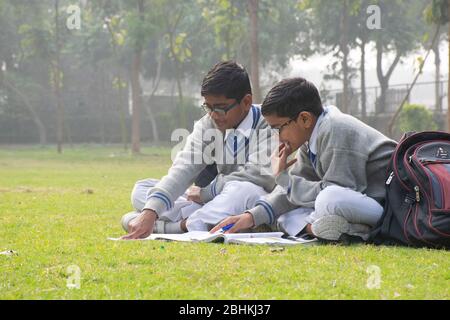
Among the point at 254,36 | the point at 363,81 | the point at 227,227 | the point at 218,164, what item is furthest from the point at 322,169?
the point at 363,81

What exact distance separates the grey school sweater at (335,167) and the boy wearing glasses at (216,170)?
291 mm

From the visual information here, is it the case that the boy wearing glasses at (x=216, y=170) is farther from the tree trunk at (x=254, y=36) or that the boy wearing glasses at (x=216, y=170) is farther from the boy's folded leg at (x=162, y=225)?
the tree trunk at (x=254, y=36)

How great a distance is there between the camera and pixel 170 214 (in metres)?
5.53

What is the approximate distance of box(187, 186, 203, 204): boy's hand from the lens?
5.53 m

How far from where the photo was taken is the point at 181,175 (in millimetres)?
5195

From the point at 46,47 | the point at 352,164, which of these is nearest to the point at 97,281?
the point at 352,164

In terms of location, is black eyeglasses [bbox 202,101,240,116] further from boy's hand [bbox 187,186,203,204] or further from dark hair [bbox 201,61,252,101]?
boy's hand [bbox 187,186,203,204]

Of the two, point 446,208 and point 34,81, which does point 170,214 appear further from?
point 34,81

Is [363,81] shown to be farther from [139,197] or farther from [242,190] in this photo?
[242,190]

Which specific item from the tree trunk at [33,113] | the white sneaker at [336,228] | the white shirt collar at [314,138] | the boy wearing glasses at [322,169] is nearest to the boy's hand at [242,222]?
the boy wearing glasses at [322,169]

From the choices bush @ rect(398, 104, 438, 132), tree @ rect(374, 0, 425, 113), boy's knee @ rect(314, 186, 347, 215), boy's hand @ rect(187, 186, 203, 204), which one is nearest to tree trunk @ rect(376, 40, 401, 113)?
tree @ rect(374, 0, 425, 113)

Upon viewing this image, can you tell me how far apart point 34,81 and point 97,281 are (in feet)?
111

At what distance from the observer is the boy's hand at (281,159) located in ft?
15.8

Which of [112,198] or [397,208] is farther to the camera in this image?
[112,198]
